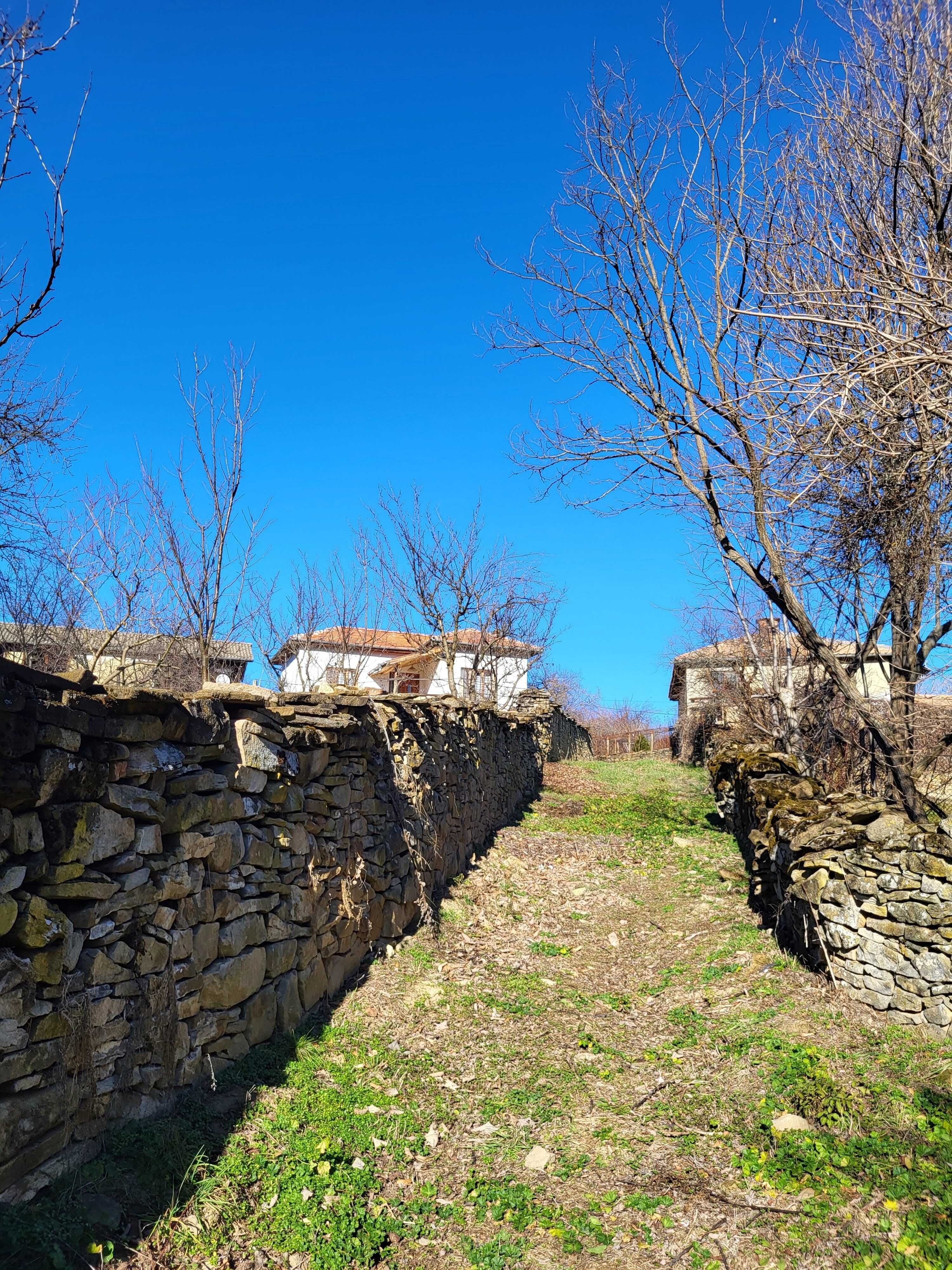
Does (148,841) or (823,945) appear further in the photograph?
(823,945)

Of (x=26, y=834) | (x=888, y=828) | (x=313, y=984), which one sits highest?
(x=26, y=834)

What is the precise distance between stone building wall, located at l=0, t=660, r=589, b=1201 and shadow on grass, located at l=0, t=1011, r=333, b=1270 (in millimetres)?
85

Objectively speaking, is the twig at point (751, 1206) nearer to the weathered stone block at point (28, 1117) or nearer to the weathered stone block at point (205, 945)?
the weathered stone block at point (205, 945)

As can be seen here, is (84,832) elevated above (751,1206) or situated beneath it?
elevated above

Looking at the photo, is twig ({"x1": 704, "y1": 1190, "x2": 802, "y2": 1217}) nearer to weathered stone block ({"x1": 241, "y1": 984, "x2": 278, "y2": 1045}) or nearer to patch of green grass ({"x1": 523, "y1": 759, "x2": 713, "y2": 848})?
weathered stone block ({"x1": 241, "y1": 984, "x2": 278, "y2": 1045})

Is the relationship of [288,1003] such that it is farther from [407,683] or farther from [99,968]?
[407,683]

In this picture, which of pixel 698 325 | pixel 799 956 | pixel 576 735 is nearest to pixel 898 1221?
pixel 799 956

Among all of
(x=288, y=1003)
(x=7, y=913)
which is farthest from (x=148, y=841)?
(x=288, y=1003)

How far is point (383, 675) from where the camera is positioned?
93.8 ft

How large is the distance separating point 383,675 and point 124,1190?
83.3 ft

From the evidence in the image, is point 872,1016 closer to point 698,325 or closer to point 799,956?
point 799,956

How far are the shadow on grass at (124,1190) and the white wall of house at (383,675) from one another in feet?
26.2

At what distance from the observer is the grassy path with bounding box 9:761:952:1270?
3.49 meters

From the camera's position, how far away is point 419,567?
16.5 m
